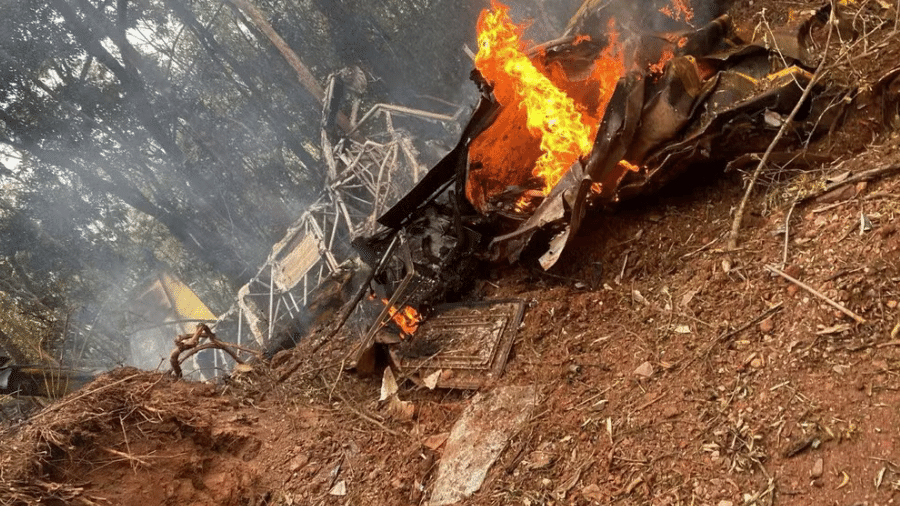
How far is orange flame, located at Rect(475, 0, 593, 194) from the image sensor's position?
5820mm

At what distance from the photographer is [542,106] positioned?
5.96m

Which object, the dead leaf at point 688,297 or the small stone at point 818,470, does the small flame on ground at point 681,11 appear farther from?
the small stone at point 818,470

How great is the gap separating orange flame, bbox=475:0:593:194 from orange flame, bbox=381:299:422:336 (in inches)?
79.6

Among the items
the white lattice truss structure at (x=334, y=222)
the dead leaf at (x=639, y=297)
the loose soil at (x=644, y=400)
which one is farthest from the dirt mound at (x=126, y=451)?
the dead leaf at (x=639, y=297)

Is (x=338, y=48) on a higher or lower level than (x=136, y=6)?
lower

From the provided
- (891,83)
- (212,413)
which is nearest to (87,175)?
(212,413)

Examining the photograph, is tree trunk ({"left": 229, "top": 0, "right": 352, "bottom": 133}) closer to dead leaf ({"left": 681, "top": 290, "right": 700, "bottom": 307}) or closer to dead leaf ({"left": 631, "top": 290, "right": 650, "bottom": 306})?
dead leaf ({"left": 631, "top": 290, "right": 650, "bottom": 306})

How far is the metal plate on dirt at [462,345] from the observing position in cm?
484

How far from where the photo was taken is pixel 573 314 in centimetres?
475

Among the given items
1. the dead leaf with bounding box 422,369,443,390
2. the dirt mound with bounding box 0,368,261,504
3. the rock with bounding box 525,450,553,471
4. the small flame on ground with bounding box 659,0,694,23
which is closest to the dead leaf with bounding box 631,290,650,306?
the rock with bounding box 525,450,553,471

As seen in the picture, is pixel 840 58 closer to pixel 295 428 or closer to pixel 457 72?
pixel 295 428

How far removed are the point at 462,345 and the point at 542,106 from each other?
283cm

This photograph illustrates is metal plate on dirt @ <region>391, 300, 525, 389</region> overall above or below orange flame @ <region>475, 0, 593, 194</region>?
below

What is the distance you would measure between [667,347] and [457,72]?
10075 mm
